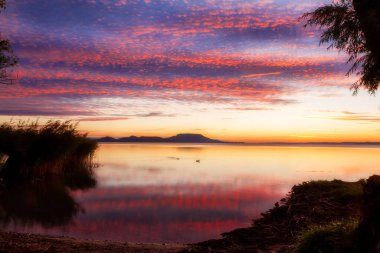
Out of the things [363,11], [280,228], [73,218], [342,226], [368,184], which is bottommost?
[73,218]

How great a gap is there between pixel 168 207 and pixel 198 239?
319 inches

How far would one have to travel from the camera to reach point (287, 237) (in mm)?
11852

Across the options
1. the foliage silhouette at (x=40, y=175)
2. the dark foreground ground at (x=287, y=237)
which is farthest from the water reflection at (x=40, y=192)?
the dark foreground ground at (x=287, y=237)

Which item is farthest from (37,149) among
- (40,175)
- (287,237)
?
(287,237)

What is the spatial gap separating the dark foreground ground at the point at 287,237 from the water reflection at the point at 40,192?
644 cm

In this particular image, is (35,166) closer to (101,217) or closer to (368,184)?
(101,217)

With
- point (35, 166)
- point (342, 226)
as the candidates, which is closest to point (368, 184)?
point (342, 226)

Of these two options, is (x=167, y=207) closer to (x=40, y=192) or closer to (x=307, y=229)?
(x=40, y=192)

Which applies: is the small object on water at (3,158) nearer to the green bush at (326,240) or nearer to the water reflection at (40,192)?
the water reflection at (40,192)

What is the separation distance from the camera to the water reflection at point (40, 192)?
20.0 meters

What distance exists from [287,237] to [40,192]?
21026mm

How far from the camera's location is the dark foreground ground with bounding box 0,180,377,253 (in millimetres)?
9047

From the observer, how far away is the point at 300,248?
9.07 m

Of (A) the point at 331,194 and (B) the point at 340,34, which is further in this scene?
(A) the point at 331,194
